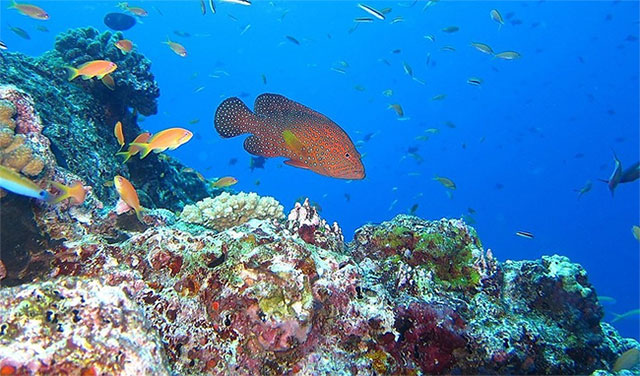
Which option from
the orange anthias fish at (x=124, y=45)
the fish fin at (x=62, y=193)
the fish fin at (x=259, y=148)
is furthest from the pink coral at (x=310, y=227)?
the orange anthias fish at (x=124, y=45)

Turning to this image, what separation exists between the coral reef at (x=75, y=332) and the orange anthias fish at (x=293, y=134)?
2089 mm

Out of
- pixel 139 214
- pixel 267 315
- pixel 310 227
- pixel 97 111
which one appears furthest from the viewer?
pixel 97 111

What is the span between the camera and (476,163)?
105 meters

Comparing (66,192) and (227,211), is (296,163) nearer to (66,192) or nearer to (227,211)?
(227,211)

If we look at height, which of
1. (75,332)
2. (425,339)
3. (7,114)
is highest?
(425,339)

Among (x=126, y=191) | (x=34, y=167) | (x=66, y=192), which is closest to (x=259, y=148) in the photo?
(x=126, y=191)

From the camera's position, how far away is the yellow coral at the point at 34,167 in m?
2.84

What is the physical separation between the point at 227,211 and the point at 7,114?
2386 millimetres

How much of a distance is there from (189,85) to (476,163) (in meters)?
81.7

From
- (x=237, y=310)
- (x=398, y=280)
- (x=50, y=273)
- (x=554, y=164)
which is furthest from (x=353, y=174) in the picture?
(x=554, y=164)

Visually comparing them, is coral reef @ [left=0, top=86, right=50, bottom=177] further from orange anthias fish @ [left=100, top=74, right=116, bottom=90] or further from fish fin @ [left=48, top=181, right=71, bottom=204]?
orange anthias fish @ [left=100, top=74, right=116, bottom=90]

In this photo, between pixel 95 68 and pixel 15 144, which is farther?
pixel 95 68

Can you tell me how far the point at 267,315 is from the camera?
7.92 ft

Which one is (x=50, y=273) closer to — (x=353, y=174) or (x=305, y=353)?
(x=305, y=353)
